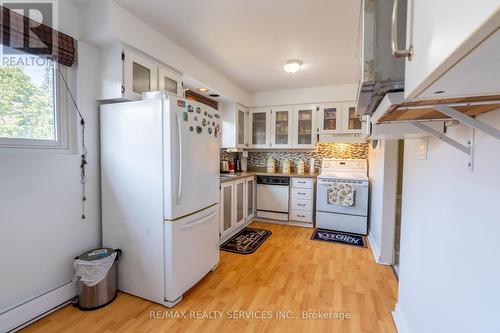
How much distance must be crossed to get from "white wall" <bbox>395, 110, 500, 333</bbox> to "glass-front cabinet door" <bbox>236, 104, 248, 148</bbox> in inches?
112

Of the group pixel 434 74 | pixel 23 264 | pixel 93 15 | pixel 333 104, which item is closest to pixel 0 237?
pixel 23 264

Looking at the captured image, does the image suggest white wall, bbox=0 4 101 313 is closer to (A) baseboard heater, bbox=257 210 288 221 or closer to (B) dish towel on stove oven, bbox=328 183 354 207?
(A) baseboard heater, bbox=257 210 288 221

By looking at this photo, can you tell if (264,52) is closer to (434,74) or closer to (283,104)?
(283,104)

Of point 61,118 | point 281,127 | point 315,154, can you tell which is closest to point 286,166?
point 315,154

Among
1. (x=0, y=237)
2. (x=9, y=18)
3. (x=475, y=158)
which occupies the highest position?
(x=9, y=18)

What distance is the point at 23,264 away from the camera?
67.1 inches

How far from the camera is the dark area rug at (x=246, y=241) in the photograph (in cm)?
303

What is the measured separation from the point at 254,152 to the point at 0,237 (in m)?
3.74

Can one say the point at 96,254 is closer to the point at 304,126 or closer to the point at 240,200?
the point at 240,200

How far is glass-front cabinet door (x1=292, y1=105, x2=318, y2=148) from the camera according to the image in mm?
4078

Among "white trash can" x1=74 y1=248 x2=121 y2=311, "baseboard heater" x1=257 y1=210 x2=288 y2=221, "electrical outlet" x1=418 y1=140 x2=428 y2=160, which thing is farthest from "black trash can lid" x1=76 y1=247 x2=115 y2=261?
"baseboard heater" x1=257 y1=210 x2=288 y2=221

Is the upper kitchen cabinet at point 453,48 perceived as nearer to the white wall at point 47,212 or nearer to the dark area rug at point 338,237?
the white wall at point 47,212

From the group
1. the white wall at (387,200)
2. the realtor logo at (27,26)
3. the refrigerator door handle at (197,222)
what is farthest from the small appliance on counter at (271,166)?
the realtor logo at (27,26)

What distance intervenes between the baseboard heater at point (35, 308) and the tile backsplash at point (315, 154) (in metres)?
2.80
